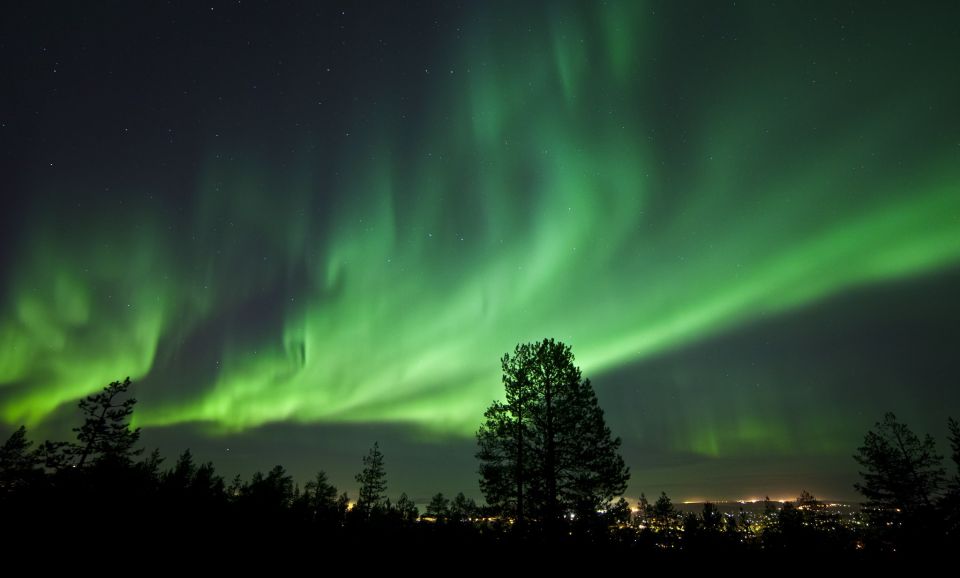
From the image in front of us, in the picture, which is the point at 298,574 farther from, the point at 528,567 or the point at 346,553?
the point at 528,567

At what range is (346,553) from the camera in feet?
26.1

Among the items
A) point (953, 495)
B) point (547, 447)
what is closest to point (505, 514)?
point (547, 447)

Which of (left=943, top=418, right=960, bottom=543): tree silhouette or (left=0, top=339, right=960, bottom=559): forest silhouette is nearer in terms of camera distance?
(left=0, top=339, right=960, bottom=559): forest silhouette

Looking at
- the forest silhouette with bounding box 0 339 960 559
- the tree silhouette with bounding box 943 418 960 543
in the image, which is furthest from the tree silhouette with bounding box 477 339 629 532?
the tree silhouette with bounding box 943 418 960 543

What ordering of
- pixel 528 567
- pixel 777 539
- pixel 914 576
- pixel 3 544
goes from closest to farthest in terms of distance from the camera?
1. pixel 3 544
2. pixel 914 576
3. pixel 528 567
4. pixel 777 539

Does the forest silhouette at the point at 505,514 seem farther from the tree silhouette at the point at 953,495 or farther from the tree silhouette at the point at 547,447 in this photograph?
the tree silhouette at the point at 953,495

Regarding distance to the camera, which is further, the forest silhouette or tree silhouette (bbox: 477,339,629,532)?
tree silhouette (bbox: 477,339,629,532)

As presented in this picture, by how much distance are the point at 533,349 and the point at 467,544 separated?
12902mm

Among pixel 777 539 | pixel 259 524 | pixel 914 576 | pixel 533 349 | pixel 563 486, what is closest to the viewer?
pixel 914 576

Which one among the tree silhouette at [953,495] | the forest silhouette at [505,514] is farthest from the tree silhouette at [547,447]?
the tree silhouette at [953,495]

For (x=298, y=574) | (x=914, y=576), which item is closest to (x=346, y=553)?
(x=298, y=574)

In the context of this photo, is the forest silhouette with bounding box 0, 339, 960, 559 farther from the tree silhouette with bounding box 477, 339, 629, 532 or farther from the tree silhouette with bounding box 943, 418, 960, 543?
the tree silhouette with bounding box 943, 418, 960, 543

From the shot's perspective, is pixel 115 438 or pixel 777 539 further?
pixel 115 438

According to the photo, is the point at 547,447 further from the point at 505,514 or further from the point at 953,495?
the point at 953,495
